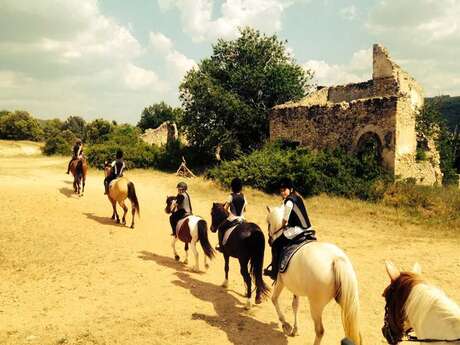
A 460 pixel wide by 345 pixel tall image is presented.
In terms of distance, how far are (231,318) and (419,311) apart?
4.26 meters

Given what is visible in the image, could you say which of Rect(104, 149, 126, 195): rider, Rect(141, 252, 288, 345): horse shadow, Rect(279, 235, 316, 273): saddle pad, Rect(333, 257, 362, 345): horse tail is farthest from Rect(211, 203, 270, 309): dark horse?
Rect(104, 149, 126, 195): rider

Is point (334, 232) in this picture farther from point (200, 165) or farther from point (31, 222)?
point (200, 165)

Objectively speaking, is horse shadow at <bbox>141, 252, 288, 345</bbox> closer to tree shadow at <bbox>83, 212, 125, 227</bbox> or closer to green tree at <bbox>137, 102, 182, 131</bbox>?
tree shadow at <bbox>83, 212, 125, 227</bbox>

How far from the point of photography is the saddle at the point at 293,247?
242 inches

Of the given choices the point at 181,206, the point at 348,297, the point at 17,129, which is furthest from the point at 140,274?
the point at 17,129

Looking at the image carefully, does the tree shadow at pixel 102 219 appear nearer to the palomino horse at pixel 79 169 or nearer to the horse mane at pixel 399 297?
the palomino horse at pixel 79 169

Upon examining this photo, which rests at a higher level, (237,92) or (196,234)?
(237,92)

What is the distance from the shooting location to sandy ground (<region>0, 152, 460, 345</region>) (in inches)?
257

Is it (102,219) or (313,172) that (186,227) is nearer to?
(102,219)

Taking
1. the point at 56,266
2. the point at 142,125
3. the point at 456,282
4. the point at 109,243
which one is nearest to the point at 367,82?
the point at 456,282

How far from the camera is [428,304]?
10.7 ft

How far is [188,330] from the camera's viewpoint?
21.4 ft

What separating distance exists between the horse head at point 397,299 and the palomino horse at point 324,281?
56.2 inches

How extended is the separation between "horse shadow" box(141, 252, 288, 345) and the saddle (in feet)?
3.86
